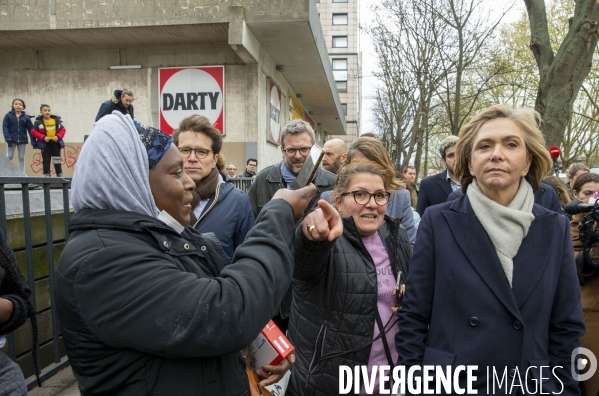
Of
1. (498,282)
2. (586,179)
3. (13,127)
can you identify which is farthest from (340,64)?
(498,282)

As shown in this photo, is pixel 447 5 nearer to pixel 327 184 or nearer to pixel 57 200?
pixel 327 184

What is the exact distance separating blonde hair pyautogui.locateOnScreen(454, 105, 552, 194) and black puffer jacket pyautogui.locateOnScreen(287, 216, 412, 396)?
2.22 feet

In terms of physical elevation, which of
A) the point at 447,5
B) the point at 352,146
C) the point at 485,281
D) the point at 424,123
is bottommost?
the point at 485,281

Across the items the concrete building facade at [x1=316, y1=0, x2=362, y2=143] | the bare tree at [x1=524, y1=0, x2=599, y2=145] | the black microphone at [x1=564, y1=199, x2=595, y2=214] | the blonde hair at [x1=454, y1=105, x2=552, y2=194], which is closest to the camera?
the blonde hair at [x1=454, y1=105, x2=552, y2=194]

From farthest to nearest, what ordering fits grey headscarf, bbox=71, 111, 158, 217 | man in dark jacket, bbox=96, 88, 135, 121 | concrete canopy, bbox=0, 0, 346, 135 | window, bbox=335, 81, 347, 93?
window, bbox=335, 81, 347, 93
concrete canopy, bbox=0, 0, 346, 135
man in dark jacket, bbox=96, 88, 135, 121
grey headscarf, bbox=71, 111, 158, 217

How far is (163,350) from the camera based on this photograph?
1247mm

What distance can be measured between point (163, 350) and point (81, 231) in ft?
1.46

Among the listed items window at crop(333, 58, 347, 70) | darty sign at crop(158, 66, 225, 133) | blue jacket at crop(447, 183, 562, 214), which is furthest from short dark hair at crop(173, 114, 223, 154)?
window at crop(333, 58, 347, 70)

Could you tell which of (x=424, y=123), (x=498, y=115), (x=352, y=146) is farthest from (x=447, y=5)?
(x=498, y=115)

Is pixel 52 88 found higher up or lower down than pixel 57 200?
higher up

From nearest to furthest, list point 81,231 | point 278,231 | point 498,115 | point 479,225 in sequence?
point 81,231 < point 278,231 < point 479,225 < point 498,115

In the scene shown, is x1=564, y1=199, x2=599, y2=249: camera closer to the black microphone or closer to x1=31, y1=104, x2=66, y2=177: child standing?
the black microphone

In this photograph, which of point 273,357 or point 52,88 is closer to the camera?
point 273,357

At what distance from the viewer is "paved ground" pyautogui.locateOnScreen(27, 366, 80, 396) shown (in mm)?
3123
